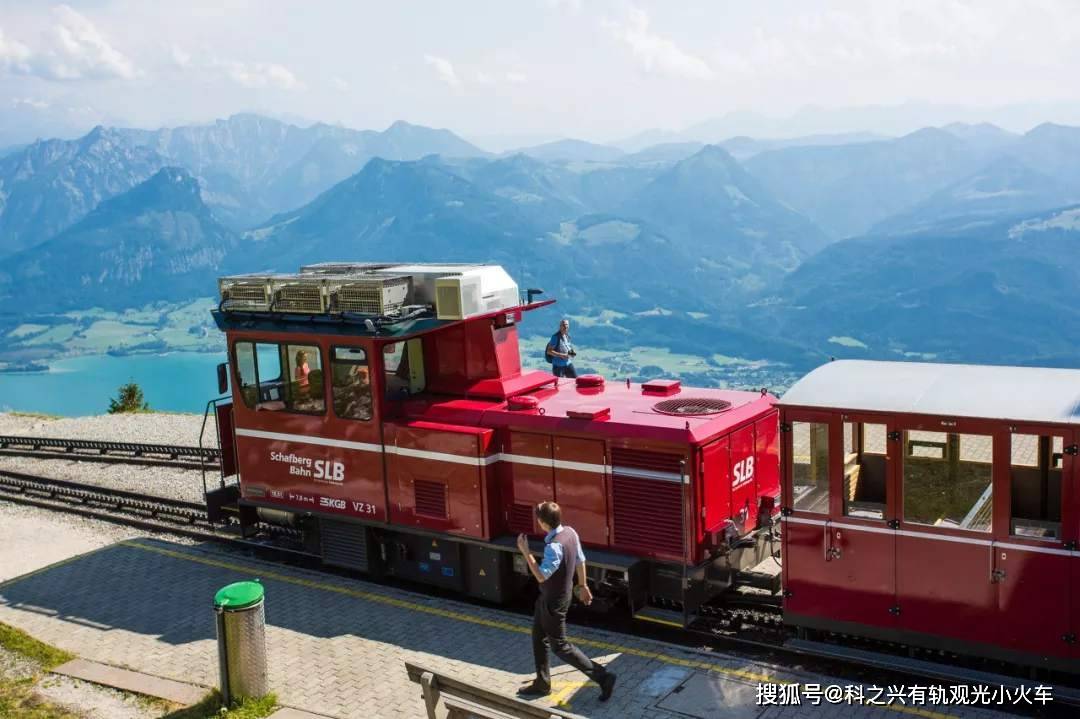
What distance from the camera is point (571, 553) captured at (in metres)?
8.89

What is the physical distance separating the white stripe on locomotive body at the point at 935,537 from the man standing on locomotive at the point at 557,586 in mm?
2388

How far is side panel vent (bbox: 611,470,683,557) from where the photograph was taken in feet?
34.9

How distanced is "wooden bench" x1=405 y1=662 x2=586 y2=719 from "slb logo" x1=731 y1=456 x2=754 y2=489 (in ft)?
13.7

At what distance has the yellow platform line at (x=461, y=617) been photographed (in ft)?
31.8

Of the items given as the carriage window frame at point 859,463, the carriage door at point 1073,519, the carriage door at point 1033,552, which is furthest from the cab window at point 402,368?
the carriage door at point 1073,519

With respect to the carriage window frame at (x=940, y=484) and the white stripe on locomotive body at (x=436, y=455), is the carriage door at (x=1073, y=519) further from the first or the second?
the white stripe on locomotive body at (x=436, y=455)

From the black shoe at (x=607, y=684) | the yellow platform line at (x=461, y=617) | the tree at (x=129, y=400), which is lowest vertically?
the tree at (x=129, y=400)

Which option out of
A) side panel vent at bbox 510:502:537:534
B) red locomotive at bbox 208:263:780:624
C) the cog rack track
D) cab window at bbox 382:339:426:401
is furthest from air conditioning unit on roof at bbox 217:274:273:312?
side panel vent at bbox 510:502:537:534

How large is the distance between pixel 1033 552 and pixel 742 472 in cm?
355

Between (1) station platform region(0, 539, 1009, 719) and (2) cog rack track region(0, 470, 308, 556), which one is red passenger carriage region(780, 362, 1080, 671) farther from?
(2) cog rack track region(0, 470, 308, 556)

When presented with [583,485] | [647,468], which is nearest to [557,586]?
[647,468]

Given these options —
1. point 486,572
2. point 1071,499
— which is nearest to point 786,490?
point 1071,499

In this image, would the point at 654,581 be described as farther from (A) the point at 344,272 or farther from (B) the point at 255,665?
(A) the point at 344,272

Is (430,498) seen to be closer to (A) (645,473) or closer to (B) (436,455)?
(B) (436,455)
